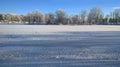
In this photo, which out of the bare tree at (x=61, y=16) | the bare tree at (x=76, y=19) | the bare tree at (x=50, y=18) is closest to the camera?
the bare tree at (x=50, y=18)

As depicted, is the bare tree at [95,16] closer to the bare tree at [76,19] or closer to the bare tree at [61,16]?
the bare tree at [76,19]

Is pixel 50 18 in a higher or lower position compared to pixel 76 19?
higher

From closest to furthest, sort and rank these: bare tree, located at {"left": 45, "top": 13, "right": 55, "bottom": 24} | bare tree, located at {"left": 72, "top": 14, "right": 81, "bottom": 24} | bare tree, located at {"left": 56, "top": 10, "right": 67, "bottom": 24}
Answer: bare tree, located at {"left": 45, "top": 13, "right": 55, "bottom": 24}, bare tree, located at {"left": 56, "top": 10, "right": 67, "bottom": 24}, bare tree, located at {"left": 72, "top": 14, "right": 81, "bottom": 24}

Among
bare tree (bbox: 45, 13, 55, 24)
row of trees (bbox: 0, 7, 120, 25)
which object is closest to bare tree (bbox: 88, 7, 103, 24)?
row of trees (bbox: 0, 7, 120, 25)

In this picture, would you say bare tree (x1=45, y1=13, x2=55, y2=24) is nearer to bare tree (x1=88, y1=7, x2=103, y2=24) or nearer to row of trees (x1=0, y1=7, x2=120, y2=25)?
row of trees (x1=0, y1=7, x2=120, y2=25)

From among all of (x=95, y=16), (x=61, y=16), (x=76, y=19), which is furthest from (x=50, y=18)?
(x=95, y=16)

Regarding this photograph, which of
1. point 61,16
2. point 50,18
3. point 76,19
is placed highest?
point 61,16

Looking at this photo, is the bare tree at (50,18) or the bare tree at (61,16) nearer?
the bare tree at (50,18)

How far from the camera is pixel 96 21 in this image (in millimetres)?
99375

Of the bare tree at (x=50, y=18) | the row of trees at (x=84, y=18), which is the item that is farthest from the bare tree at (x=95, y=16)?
the bare tree at (x=50, y=18)

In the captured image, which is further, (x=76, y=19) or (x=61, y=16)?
(x=76, y=19)

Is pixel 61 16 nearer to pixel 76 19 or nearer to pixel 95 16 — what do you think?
pixel 76 19

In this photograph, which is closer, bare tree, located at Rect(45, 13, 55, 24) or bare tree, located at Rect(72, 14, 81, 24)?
bare tree, located at Rect(45, 13, 55, 24)

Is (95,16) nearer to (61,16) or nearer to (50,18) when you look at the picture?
(61,16)
